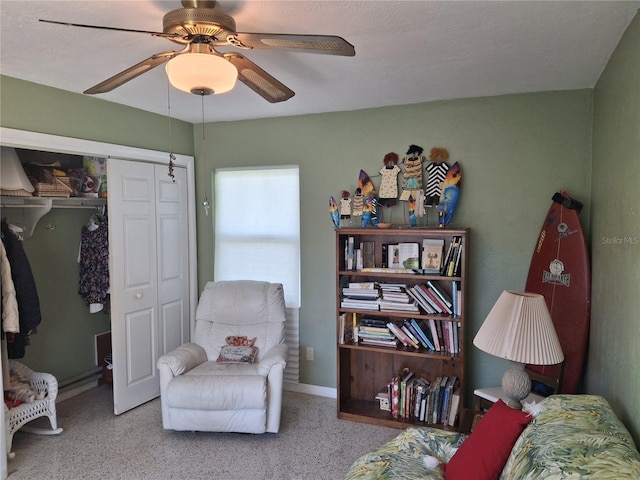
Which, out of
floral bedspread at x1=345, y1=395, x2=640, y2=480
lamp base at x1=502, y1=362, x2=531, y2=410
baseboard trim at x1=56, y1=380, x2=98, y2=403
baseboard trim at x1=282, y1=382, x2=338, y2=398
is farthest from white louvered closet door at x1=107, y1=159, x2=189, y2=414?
lamp base at x1=502, y1=362, x2=531, y2=410

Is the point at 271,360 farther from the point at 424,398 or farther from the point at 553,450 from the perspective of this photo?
the point at 553,450

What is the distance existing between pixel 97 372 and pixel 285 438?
2016 mm

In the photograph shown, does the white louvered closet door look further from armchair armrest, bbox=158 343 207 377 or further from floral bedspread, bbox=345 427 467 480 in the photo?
floral bedspread, bbox=345 427 467 480

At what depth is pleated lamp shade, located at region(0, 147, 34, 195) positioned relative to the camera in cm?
313

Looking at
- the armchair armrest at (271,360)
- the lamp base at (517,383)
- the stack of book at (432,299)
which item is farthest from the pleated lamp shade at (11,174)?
the lamp base at (517,383)

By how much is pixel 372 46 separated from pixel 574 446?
1839 mm

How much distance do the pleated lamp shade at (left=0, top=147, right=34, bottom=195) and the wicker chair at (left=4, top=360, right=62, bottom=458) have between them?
48.3 inches

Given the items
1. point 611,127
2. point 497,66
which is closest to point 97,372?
point 497,66

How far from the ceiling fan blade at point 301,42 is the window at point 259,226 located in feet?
7.17

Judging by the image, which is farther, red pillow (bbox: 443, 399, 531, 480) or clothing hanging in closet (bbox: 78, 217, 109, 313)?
clothing hanging in closet (bbox: 78, 217, 109, 313)

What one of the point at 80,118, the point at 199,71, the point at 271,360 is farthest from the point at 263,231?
the point at 199,71

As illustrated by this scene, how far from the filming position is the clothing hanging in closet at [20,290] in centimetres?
303

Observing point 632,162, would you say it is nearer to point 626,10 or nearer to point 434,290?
point 626,10

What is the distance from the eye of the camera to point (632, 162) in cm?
184
